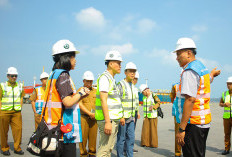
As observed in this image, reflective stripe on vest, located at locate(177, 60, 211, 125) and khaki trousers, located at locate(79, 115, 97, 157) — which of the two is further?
khaki trousers, located at locate(79, 115, 97, 157)

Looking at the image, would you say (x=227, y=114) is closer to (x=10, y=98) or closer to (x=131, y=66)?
(x=131, y=66)

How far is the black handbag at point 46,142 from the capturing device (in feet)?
7.43

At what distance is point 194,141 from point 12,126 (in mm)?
5582

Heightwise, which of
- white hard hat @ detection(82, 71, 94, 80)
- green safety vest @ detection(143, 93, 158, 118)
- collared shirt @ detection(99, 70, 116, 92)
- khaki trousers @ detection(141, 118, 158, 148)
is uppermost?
white hard hat @ detection(82, 71, 94, 80)

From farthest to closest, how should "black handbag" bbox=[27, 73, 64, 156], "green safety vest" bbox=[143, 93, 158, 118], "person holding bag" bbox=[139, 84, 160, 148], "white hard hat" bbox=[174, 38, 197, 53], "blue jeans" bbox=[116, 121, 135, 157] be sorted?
"green safety vest" bbox=[143, 93, 158, 118], "person holding bag" bbox=[139, 84, 160, 148], "blue jeans" bbox=[116, 121, 135, 157], "white hard hat" bbox=[174, 38, 197, 53], "black handbag" bbox=[27, 73, 64, 156]

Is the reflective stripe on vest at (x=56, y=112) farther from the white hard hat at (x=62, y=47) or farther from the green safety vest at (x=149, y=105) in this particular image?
the green safety vest at (x=149, y=105)

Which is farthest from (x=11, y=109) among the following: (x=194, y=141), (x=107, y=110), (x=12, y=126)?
(x=194, y=141)

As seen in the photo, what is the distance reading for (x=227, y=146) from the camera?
20.4 ft

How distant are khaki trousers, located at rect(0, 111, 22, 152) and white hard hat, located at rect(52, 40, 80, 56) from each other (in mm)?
4626

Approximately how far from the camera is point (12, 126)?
6309 mm

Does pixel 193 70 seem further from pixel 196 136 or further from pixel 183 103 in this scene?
pixel 196 136

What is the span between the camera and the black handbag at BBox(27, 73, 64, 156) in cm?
227

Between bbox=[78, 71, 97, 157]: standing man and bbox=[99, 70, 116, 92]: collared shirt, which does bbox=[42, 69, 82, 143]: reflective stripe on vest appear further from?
bbox=[78, 71, 97, 157]: standing man

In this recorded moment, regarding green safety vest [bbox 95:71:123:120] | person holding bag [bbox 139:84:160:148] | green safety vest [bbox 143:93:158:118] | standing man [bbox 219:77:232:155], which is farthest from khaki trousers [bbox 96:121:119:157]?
standing man [bbox 219:77:232:155]
